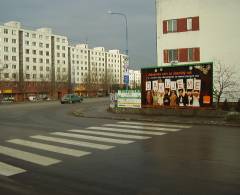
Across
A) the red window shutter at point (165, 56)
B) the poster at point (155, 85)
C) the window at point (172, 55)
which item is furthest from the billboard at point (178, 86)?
the red window shutter at point (165, 56)

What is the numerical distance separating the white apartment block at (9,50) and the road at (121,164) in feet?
281

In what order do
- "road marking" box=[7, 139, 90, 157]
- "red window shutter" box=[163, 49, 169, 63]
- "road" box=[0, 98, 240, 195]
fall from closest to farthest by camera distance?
"road" box=[0, 98, 240, 195], "road marking" box=[7, 139, 90, 157], "red window shutter" box=[163, 49, 169, 63]

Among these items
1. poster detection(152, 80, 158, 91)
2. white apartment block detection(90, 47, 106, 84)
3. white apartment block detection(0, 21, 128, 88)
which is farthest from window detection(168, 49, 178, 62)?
white apartment block detection(90, 47, 106, 84)

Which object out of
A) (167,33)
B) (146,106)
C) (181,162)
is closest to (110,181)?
(181,162)

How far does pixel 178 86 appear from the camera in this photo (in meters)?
22.0

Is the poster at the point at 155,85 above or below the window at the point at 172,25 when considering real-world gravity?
below

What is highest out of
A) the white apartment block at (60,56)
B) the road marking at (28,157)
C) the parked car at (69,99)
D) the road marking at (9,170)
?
the white apartment block at (60,56)

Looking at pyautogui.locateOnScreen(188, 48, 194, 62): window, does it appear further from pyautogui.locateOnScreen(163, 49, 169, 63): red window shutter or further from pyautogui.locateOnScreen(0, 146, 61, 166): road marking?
pyautogui.locateOnScreen(0, 146, 61, 166): road marking

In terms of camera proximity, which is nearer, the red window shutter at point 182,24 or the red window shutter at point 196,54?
the red window shutter at point 196,54

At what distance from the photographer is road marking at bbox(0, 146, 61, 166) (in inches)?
350

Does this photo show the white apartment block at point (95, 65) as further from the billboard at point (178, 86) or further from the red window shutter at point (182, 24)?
the billboard at point (178, 86)

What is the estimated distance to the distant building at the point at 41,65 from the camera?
95.1 meters

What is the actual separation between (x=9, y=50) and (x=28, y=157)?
93902 millimetres

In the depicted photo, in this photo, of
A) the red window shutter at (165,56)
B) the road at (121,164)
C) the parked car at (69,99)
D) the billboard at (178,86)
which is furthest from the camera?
the parked car at (69,99)
